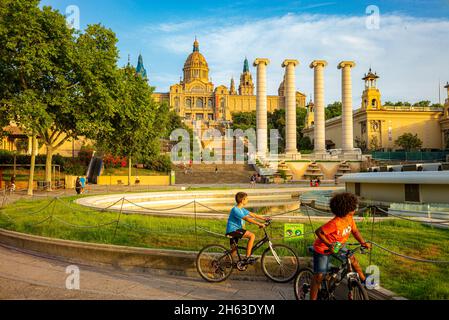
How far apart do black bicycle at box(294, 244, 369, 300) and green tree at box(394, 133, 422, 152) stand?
7782 centimetres

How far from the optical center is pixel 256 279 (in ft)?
27.8

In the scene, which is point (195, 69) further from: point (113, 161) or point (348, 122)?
point (113, 161)

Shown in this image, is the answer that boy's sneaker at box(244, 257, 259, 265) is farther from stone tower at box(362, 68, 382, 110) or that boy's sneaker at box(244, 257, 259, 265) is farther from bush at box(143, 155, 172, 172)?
stone tower at box(362, 68, 382, 110)

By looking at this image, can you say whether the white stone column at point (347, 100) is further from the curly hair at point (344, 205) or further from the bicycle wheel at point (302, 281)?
the curly hair at point (344, 205)

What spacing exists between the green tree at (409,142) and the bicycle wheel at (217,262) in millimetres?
76832

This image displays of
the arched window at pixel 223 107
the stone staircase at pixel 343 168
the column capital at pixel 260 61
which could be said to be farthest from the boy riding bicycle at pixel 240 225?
the arched window at pixel 223 107

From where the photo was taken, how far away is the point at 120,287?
7984 mm

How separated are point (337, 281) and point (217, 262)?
116 inches

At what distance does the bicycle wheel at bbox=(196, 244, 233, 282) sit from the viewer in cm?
820

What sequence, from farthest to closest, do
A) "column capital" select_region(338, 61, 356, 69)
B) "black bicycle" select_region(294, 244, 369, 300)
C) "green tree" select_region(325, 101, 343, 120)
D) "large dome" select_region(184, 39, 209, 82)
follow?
"large dome" select_region(184, 39, 209, 82) < "green tree" select_region(325, 101, 343, 120) < "column capital" select_region(338, 61, 356, 69) < "black bicycle" select_region(294, 244, 369, 300)

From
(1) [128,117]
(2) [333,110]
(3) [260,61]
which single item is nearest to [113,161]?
(1) [128,117]

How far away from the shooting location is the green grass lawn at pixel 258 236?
7.26 metres

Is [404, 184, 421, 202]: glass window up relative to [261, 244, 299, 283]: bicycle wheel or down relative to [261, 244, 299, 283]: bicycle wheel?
up

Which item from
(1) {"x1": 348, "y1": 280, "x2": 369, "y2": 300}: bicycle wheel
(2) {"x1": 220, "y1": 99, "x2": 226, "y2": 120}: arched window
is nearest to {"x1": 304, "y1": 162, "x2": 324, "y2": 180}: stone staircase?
(1) {"x1": 348, "y1": 280, "x2": 369, "y2": 300}: bicycle wheel
